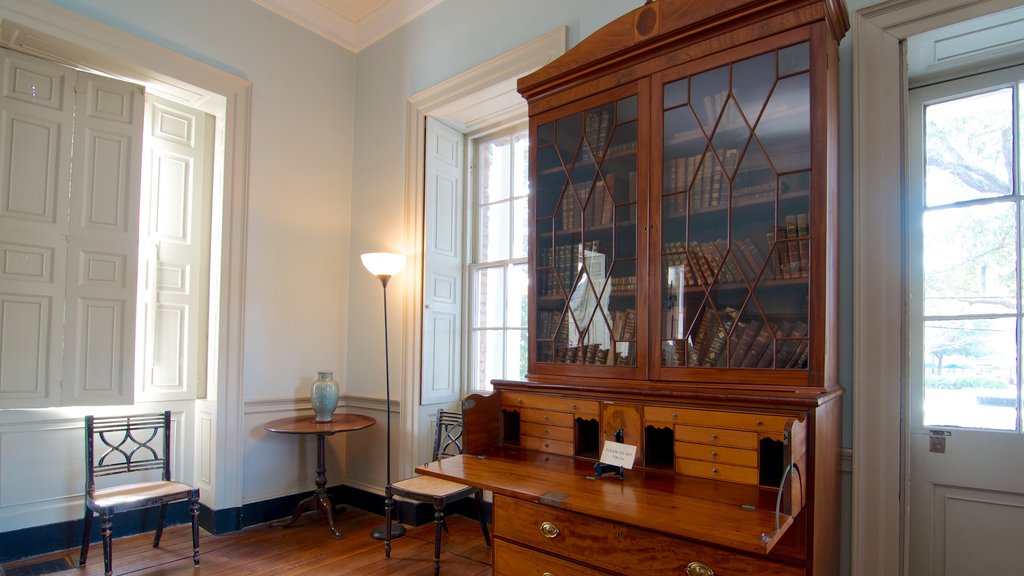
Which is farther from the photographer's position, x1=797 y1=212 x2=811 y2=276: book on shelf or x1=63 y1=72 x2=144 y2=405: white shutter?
x1=63 y1=72 x2=144 y2=405: white shutter

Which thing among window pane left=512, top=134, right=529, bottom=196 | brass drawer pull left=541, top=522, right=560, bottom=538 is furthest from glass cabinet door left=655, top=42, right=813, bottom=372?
window pane left=512, top=134, right=529, bottom=196

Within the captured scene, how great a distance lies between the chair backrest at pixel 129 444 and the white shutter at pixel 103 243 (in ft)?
0.50

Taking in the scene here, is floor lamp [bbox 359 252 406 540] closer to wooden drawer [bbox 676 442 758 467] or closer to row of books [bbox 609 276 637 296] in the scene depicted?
row of books [bbox 609 276 637 296]

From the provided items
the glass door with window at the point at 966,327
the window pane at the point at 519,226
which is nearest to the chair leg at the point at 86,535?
the window pane at the point at 519,226

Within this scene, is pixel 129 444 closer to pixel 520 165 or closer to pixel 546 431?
pixel 546 431

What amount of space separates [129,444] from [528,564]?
9.73ft

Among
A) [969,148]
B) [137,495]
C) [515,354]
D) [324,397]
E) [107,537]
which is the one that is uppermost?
[969,148]

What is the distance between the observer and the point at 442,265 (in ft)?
13.4

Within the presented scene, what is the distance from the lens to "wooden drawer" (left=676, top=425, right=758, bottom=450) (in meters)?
1.82

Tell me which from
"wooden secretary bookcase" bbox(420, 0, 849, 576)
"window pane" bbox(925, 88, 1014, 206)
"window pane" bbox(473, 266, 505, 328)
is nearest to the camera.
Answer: "wooden secretary bookcase" bbox(420, 0, 849, 576)

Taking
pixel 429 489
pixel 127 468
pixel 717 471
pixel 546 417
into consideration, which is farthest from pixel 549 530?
pixel 127 468

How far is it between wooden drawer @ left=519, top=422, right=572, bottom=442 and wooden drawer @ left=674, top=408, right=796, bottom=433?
498 mm

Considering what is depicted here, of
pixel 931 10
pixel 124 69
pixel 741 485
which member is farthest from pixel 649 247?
pixel 124 69

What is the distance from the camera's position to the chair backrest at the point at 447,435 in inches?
150
